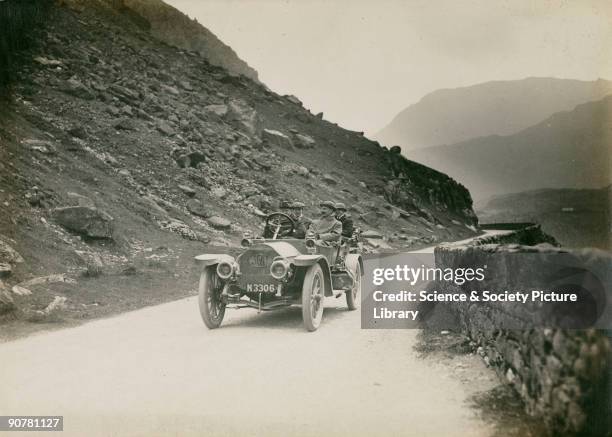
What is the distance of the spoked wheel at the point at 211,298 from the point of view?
688 centimetres

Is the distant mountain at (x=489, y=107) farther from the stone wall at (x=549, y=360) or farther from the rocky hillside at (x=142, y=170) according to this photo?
the rocky hillside at (x=142, y=170)

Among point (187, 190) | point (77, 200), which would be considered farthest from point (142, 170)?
point (77, 200)

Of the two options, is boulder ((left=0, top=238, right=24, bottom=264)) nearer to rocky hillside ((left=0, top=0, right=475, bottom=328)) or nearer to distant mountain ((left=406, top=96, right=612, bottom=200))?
rocky hillside ((left=0, top=0, right=475, bottom=328))

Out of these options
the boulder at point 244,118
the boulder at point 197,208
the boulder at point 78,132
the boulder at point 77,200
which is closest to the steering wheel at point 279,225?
the boulder at point 77,200

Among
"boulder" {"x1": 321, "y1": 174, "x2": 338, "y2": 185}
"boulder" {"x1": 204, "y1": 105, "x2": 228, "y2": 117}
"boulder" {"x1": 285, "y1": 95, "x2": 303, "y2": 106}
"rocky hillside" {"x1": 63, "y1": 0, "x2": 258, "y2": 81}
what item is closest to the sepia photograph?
"boulder" {"x1": 204, "y1": 105, "x2": 228, "y2": 117}

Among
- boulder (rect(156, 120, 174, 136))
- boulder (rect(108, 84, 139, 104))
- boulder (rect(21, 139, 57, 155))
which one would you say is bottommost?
boulder (rect(21, 139, 57, 155))

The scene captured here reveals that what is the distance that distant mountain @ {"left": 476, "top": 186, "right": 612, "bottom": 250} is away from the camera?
945 centimetres

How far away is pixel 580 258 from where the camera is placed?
12.1 ft

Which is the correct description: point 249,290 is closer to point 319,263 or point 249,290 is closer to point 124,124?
point 319,263

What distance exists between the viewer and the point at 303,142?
32.1m

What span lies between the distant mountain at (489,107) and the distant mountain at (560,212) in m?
2.22

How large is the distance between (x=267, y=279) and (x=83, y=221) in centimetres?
712

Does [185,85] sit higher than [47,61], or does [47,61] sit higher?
[185,85]

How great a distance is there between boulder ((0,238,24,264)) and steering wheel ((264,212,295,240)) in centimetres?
504
